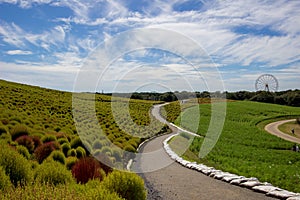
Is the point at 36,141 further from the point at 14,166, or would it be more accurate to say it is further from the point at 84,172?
the point at 14,166

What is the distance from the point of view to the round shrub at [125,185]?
6.99 m

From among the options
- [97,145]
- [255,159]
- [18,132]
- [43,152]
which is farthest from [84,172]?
[255,159]

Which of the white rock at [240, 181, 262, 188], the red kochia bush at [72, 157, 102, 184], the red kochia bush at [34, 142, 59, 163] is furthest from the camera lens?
the red kochia bush at [34, 142, 59, 163]

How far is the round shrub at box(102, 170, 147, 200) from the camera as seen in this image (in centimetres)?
699

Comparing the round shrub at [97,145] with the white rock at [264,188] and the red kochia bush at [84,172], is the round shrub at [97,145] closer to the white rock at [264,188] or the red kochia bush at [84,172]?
the red kochia bush at [84,172]

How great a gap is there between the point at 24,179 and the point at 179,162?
9101mm

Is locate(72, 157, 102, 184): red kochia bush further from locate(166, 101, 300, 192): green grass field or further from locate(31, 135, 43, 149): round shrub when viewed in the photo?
locate(166, 101, 300, 192): green grass field

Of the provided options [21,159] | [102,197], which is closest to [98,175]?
[21,159]

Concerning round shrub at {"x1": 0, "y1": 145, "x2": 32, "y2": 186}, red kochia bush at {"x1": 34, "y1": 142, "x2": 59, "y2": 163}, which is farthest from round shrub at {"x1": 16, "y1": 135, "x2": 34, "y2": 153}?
round shrub at {"x1": 0, "y1": 145, "x2": 32, "y2": 186}

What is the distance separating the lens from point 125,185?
7066mm

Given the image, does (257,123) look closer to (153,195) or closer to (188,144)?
(188,144)

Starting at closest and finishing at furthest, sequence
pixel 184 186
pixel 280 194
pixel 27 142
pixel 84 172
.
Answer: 1. pixel 280 194
2. pixel 84 172
3. pixel 184 186
4. pixel 27 142

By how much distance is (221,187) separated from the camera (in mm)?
10039

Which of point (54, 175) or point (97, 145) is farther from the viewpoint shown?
point (97, 145)
